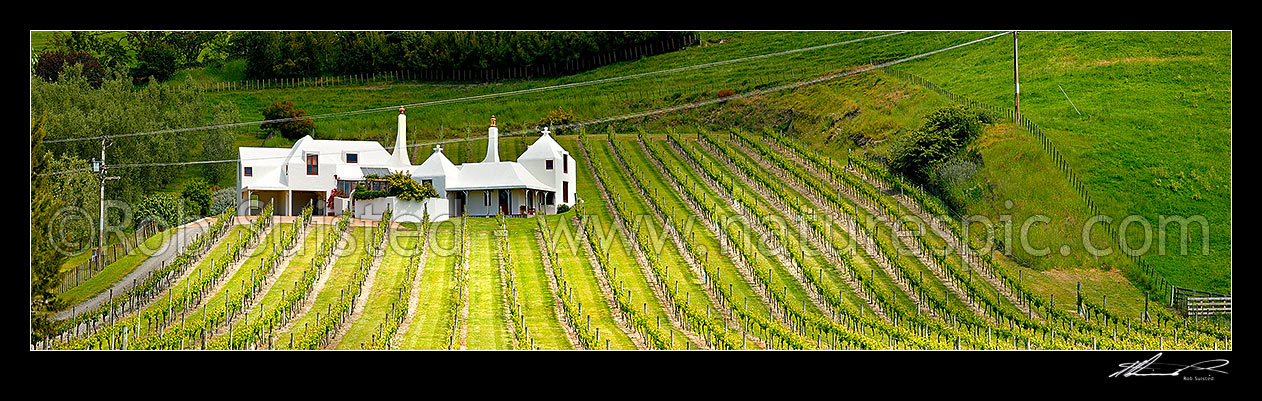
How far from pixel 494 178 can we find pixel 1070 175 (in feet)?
58.2

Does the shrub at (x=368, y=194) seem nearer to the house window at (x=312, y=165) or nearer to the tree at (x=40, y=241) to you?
the house window at (x=312, y=165)

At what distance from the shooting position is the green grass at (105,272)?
25.3 meters

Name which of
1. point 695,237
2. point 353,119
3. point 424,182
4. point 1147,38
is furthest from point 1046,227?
point 353,119

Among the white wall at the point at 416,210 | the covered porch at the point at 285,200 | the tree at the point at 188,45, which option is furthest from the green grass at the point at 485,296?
the tree at the point at 188,45

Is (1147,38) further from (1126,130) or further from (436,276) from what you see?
(436,276)

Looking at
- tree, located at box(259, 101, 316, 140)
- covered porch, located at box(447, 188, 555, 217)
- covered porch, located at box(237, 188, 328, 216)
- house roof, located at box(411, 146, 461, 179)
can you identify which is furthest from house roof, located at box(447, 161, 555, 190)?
tree, located at box(259, 101, 316, 140)

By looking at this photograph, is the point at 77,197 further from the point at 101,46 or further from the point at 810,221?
the point at 810,221

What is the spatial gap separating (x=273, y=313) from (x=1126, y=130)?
25.8m

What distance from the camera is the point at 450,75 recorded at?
144 feet

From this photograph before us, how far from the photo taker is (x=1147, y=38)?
4009 cm

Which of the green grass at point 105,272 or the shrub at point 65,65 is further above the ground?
the shrub at point 65,65

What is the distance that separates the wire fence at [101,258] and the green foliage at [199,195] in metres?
3.25
